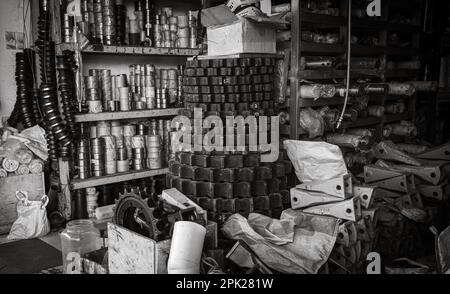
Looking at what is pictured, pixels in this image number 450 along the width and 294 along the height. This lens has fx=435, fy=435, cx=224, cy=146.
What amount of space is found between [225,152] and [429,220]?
1.66 metres

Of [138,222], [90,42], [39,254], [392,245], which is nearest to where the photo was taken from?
[138,222]

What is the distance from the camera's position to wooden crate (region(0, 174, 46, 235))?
12.5ft

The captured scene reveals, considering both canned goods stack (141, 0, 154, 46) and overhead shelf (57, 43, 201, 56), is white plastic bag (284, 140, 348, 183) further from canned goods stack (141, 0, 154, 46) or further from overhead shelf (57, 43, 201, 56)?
canned goods stack (141, 0, 154, 46)

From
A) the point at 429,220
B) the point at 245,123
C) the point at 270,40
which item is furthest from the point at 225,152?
the point at 429,220

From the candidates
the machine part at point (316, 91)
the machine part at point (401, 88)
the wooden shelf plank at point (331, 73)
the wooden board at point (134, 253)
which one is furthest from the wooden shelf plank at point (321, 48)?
the wooden board at point (134, 253)

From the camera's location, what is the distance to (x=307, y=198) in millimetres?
2830

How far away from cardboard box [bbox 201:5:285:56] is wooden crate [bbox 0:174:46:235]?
2.04m

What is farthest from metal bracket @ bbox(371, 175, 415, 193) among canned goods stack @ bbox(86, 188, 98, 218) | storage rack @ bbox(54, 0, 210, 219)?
canned goods stack @ bbox(86, 188, 98, 218)

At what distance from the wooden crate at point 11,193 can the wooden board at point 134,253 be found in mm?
1858

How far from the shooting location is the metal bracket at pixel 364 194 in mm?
2781

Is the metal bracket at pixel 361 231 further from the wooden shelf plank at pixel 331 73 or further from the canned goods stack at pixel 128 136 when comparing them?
the canned goods stack at pixel 128 136

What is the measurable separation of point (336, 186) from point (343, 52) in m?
1.35

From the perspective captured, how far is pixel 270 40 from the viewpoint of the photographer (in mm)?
3211
